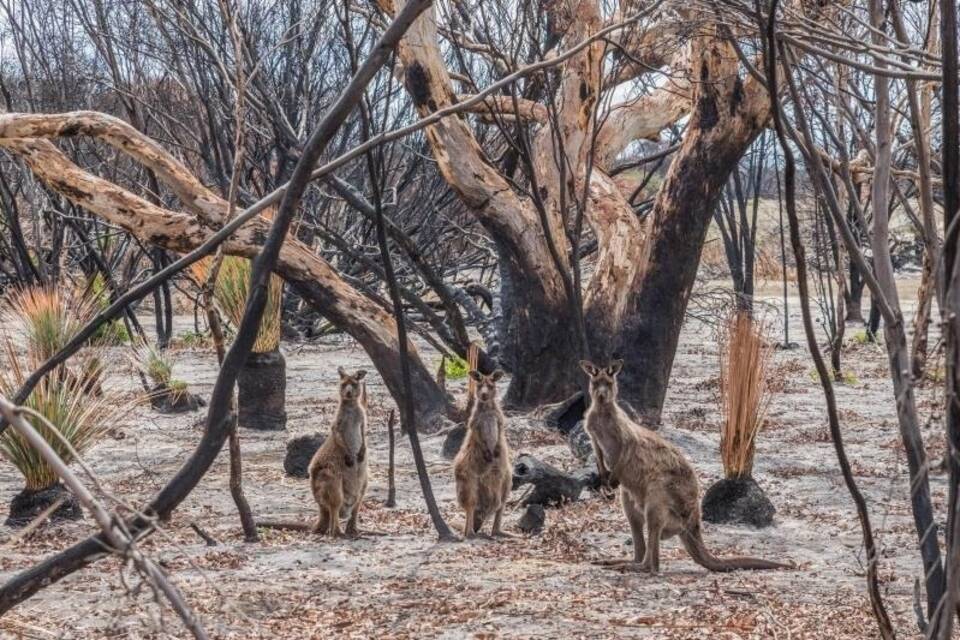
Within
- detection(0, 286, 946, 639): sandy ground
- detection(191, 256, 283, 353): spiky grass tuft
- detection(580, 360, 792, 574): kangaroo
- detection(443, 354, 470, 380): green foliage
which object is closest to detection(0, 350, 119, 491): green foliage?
detection(0, 286, 946, 639): sandy ground

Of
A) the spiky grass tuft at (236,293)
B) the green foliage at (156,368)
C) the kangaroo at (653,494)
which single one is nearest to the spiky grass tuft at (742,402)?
the kangaroo at (653,494)

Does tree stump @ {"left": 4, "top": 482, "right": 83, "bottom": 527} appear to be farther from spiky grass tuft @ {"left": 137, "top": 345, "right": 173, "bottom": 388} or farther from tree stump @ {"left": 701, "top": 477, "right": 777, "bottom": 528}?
spiky grass tuft @ {"left": 137, "top": 345, "right": 173, "bottom": 388}

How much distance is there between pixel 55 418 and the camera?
25.4 ft

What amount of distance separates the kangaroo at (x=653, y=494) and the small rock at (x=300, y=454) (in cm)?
324

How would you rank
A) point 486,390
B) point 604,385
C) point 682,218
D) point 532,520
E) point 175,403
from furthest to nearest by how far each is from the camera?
point 175,403 < point 682,218 < point 486,390 < point 532,520 < point 604,385

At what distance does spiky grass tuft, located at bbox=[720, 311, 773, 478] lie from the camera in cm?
777

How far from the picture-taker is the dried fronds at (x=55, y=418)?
7.54 meters

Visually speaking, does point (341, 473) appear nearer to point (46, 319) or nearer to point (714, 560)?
point (714, 560)

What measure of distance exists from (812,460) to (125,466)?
515 centimetres

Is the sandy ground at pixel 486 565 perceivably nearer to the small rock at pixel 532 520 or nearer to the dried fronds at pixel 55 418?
the small rock at pixel 532 520

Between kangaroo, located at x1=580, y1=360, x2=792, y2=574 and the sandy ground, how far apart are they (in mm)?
112

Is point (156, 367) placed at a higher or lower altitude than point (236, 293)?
lower

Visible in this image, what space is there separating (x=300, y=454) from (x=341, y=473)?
84.6 inches

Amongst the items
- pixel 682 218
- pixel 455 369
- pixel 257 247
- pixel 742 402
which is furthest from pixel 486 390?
pixel 455 369
